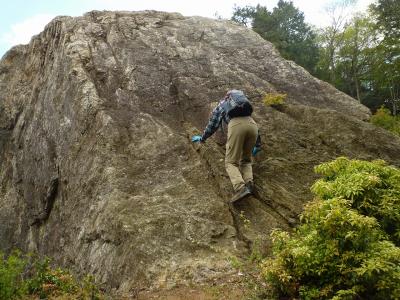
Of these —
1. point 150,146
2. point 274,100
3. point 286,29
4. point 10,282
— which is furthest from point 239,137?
point 286,29

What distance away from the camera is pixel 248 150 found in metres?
9.57

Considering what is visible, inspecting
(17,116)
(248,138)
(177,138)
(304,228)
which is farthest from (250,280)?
(17,116)

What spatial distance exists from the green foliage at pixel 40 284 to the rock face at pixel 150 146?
0.65 m

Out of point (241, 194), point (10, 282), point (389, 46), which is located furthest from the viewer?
point (389, 46)

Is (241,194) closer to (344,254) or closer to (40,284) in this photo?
(344,254)

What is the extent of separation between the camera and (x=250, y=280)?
674 cm

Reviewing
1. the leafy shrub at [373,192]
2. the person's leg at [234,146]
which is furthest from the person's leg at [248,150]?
the leafy shrub at [373,192]

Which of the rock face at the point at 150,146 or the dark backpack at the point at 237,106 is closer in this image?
the rock face at the point at 150,146

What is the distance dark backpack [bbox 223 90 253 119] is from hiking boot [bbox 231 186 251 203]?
1.54 metres

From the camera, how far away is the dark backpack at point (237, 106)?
918 cm

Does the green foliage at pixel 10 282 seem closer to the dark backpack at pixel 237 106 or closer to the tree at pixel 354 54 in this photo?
the dark backpack at pixel 237 106

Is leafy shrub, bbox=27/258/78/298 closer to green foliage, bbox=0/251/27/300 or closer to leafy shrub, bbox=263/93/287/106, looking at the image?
green foliage, bbox=0/251/27/300

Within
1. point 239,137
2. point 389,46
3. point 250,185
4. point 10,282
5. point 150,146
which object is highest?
point 389,46

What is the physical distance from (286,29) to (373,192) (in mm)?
44310
